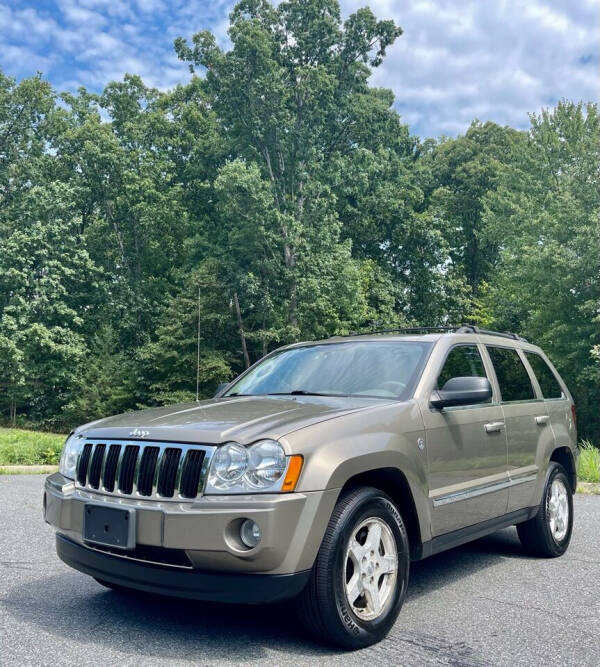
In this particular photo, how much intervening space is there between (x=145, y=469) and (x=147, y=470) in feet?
0.06

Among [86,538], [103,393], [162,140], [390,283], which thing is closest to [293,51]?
[162,140]

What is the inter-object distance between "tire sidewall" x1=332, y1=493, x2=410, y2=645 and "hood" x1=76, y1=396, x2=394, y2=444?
556 millimetres

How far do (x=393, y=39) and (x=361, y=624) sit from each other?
4116 cm

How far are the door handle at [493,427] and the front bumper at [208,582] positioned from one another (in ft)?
7.32

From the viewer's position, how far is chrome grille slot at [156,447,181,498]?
3.96 m

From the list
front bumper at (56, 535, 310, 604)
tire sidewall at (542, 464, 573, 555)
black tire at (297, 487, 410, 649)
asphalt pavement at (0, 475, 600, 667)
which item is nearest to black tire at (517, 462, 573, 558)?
tire sidewall at (542, 464, 573, 555)

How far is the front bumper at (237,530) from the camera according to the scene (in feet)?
12.1

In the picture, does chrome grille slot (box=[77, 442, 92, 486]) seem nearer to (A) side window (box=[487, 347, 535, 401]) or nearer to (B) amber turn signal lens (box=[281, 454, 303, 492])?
(B) amber turn signal lens (box=[281, 454, 303, 492])

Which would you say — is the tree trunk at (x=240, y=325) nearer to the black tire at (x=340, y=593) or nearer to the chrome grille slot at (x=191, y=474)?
the black tire at (x=340, y=593)

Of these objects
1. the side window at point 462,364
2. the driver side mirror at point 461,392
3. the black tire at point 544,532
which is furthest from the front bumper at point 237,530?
the black tire at point 544,532

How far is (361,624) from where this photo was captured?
4027mm

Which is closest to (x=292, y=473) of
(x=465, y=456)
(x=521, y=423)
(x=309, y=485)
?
(x=309, y=485)

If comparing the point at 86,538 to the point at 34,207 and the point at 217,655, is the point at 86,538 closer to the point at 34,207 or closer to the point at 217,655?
the point at 217,655

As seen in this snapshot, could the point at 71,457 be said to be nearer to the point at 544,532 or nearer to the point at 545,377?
the point at 544,532
